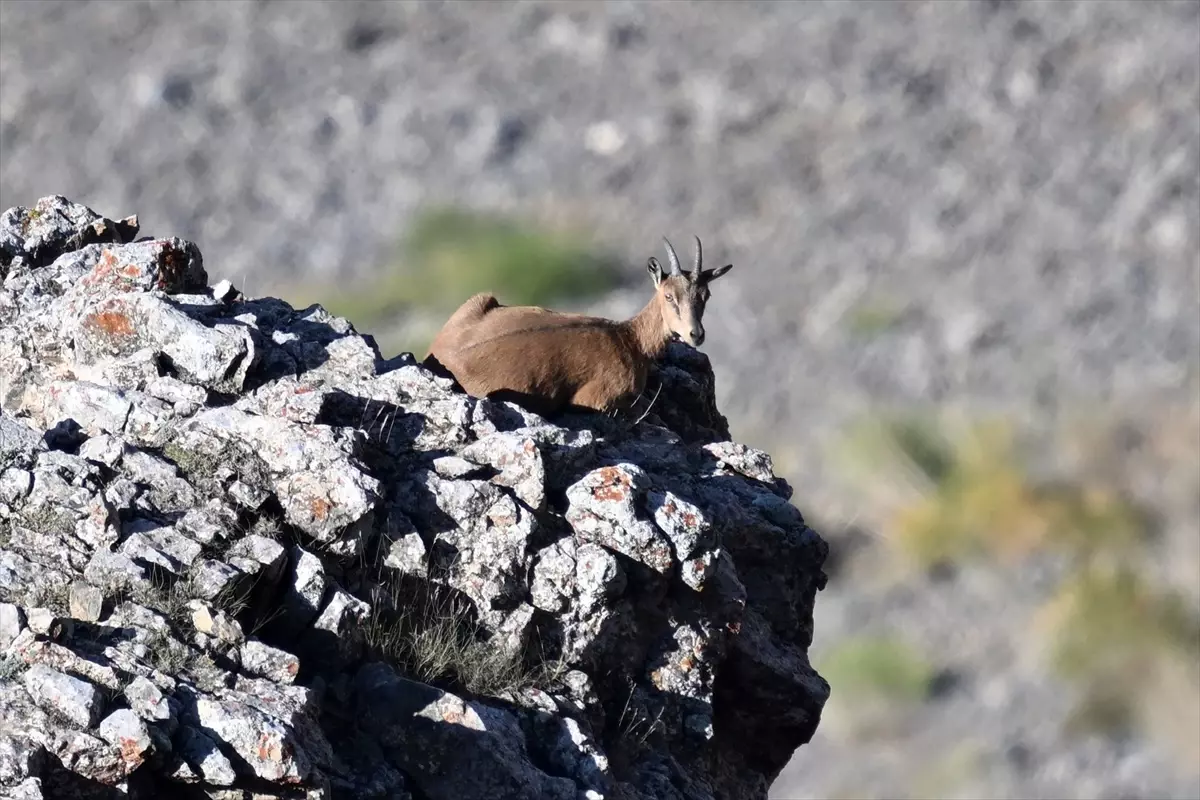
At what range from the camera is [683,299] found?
15.1 m

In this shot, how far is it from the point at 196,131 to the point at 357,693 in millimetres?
54938

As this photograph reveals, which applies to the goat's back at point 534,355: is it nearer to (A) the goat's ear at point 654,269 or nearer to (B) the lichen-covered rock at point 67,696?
(A) the goat's ear at point 654,269

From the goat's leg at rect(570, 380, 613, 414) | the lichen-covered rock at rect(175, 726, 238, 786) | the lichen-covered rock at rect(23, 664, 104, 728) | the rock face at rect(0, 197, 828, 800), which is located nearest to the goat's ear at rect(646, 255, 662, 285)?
the goat's leg at rect(570, 380, 613, 414)

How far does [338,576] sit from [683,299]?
690cm

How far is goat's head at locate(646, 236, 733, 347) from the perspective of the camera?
1490 centimetres

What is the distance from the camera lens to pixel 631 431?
12.2 metres

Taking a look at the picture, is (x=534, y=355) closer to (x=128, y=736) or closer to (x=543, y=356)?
(x=543, y=356)

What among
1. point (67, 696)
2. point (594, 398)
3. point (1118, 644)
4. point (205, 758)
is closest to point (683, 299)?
point (594, 398)

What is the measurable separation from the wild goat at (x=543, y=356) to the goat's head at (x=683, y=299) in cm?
59

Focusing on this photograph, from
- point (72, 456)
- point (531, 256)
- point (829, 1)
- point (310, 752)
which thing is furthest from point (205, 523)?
point (829, 1)

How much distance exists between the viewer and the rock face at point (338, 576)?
24.4 ft

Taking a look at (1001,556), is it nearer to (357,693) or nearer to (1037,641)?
(1037,641)

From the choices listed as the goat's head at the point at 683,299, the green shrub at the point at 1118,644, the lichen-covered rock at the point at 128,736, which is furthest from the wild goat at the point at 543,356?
the green shrub at the point at 1118,644

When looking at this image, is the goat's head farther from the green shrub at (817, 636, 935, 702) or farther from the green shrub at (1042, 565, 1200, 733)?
the green shrub at (817, 636, 935, 702)
